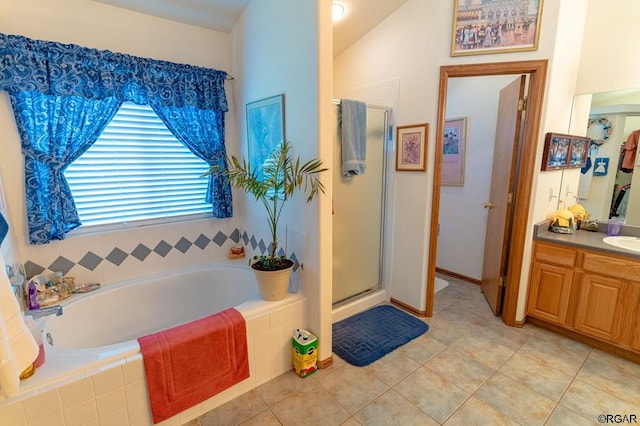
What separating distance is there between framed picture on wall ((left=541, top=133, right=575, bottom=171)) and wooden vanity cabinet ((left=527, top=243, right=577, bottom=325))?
65 centimetres

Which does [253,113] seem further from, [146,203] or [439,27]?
[439,27]

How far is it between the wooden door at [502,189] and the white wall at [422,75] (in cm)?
19

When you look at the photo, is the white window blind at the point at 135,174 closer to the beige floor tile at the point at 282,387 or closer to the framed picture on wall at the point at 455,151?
the beige floor tile at the point at 282,387

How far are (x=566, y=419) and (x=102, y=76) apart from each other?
3534 mm

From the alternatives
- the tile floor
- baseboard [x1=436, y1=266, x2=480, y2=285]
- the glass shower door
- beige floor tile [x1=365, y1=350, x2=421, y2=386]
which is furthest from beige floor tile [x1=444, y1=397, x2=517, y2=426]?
baseboard [x1=436, y1=266, x2=480, y2=285]

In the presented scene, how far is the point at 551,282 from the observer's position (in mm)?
2416

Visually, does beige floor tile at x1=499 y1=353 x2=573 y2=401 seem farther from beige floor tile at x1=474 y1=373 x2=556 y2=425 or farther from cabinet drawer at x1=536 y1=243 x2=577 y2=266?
cabinet drawer at x1=536 y1=243 x2=577 y2=266

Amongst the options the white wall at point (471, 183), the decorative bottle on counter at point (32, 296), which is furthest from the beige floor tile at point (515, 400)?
the decorative bottle on counter at point (32, 296)

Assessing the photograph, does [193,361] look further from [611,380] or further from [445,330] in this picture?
[611,380]

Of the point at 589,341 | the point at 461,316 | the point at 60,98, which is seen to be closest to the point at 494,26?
the point at 461,316

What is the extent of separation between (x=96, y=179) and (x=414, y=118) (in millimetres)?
2558

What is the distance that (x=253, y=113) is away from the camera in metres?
2.42

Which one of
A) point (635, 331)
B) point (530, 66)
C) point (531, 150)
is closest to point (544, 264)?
point (635, 331)

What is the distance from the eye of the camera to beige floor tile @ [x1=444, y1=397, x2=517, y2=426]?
163cm
